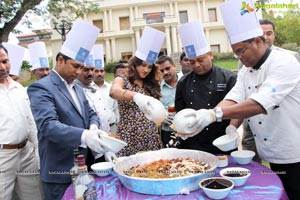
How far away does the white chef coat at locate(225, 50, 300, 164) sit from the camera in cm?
166

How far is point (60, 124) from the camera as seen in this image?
171 centimetres

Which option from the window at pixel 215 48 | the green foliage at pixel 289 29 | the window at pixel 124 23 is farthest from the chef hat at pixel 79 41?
the window at pixel 215 48

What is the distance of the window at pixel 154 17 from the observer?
26312 millimetres

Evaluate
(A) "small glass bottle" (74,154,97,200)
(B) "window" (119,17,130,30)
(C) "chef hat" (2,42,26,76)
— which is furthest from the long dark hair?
(B) "window" (119,17,130,30)

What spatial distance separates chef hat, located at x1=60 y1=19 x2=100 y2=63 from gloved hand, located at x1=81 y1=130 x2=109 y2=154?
68 centimetres

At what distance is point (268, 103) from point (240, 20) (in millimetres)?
640

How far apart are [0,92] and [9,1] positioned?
1186 cm

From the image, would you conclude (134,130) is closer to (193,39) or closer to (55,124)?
(55,124)

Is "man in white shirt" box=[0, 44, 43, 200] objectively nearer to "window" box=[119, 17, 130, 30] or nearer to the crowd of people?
the crowd of people

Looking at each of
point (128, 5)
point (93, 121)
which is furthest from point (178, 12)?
point (93, 121)

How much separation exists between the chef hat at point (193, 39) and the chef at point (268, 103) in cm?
47

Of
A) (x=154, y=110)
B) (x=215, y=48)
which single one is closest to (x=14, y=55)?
(x=154, y=110)

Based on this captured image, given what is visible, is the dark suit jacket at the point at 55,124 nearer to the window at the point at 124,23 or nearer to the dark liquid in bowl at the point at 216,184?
the dark liquid in bowl at the point at 216,184

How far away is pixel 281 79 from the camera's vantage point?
1.67 meters
